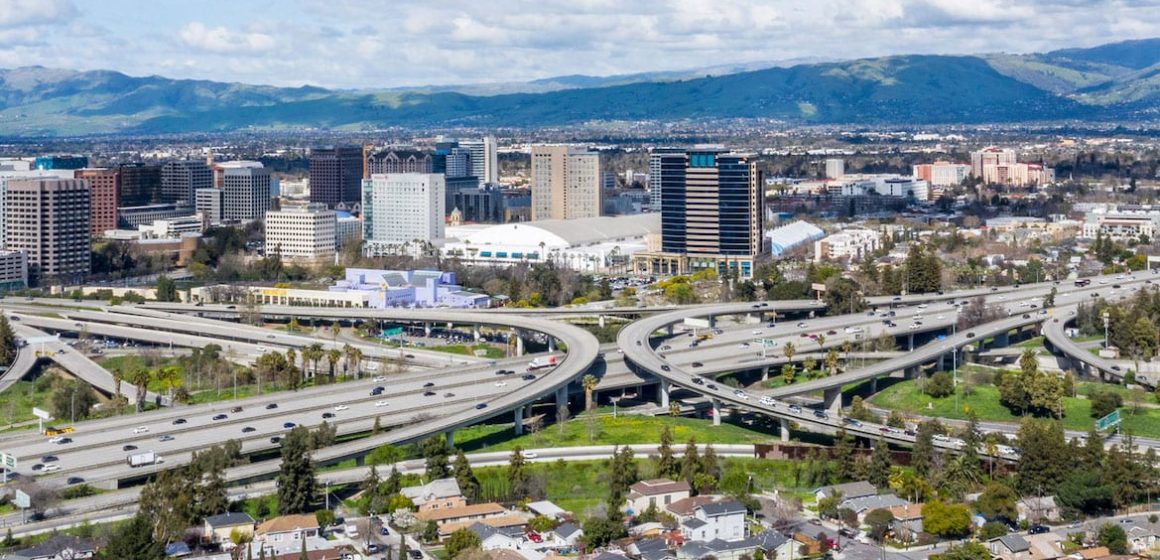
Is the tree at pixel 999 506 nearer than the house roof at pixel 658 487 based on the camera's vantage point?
Yes

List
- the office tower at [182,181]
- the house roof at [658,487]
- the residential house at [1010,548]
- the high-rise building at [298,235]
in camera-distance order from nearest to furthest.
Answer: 1. the residential house at [1010,548]
2. the house roof at [658,487]
3. the high-rise building at [298,235]
4. the office tower at [182,181]

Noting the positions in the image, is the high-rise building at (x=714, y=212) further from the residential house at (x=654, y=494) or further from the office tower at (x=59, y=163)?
the office tower at (x=59, y=163)

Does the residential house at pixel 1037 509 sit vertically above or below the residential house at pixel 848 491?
below

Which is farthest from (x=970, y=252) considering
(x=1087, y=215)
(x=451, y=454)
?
(x=451, y=454)

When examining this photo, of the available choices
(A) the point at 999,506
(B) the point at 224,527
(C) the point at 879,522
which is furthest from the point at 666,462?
(B) the point at 224,527

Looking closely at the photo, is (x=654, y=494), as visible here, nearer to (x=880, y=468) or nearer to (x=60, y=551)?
(x=880, y=468)

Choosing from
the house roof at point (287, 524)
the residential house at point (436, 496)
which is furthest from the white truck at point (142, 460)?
the residential house at point (436, 496)

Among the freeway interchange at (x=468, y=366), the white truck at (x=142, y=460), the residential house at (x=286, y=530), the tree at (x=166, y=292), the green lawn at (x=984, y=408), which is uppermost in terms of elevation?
the tree at (x=166, y=292)
